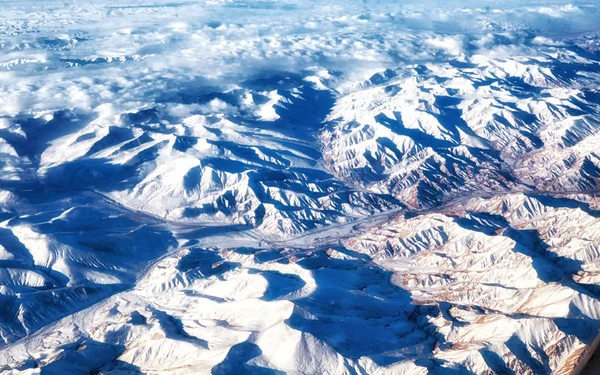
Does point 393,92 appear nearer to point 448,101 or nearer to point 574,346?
point 448,101

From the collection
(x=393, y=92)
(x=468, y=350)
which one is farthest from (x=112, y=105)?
(x=468, y=350)

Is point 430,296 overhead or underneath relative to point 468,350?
underneath

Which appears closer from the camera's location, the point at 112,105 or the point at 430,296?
the point at 430,296

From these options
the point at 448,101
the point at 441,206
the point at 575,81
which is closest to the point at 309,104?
the point at 448,101

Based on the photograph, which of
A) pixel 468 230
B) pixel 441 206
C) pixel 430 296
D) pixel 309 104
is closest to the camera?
pixel 430 296

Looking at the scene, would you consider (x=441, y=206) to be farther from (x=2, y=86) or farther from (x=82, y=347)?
(x=2, y=86)

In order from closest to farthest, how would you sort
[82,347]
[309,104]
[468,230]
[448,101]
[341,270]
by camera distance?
[82,347] → [341,270] → [468,230] → [448,101] → [309,104]
